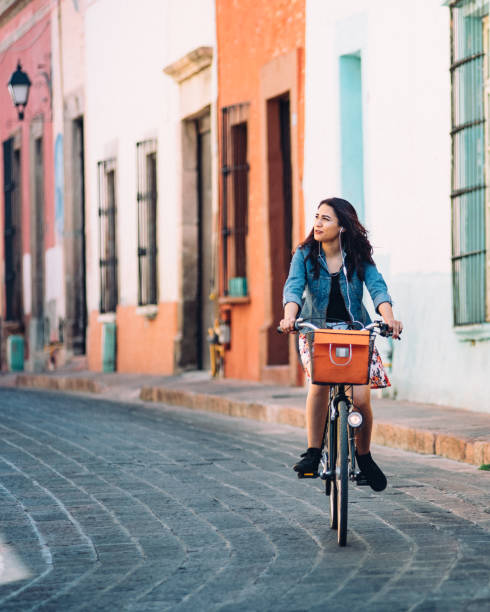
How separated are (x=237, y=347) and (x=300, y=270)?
428 inches

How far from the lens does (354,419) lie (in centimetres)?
648

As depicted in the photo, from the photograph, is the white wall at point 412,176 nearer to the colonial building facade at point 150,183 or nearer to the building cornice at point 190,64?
the building cornice at point 190,64

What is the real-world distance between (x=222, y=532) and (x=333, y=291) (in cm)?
125

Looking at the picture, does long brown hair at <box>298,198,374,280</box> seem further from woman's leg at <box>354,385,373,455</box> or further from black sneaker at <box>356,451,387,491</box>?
black sneaker at <box>356,451,387,491</box>

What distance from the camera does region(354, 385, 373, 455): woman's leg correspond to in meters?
6.65

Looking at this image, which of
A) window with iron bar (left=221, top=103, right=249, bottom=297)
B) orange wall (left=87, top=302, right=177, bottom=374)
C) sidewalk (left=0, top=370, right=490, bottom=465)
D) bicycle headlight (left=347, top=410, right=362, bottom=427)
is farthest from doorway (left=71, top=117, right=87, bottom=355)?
bicycle headlight (left=347, top=410, right=362, bottom=427)

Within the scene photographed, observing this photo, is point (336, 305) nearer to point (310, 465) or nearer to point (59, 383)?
point (310, 465)

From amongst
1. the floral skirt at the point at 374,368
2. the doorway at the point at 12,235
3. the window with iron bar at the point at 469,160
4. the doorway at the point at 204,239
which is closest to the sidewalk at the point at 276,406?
the doorway at the point at 204,239

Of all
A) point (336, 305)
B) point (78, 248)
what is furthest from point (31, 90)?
point (336, 305)

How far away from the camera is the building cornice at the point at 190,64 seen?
18.5m

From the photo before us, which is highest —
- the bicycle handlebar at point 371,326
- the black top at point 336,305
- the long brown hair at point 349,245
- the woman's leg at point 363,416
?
the long brown hair at point 349,245

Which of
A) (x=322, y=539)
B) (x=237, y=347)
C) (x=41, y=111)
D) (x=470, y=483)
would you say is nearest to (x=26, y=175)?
(x=41, y=111)

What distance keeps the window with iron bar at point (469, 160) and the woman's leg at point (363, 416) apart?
5321 millimetres

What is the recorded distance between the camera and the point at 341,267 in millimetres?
6934
